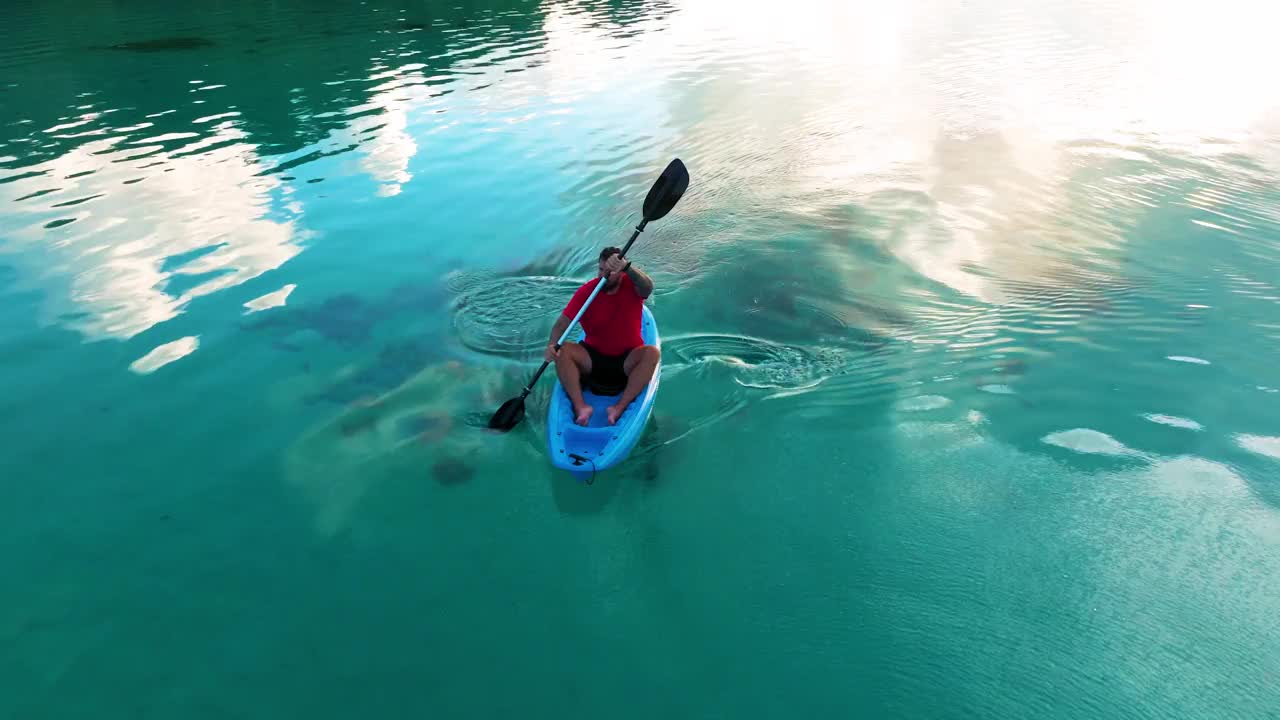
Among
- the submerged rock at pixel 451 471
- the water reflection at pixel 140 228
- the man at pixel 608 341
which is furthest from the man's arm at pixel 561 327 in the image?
the water reflection at pixel 140 228

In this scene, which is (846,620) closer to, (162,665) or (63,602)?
(162,665)

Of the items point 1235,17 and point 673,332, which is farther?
point 1235,17

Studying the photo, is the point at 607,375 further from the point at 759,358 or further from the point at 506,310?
the point at 506,310

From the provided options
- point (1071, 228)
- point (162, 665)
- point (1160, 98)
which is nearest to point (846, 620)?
point (162, 665)

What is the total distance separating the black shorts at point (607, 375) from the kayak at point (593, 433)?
0.11m

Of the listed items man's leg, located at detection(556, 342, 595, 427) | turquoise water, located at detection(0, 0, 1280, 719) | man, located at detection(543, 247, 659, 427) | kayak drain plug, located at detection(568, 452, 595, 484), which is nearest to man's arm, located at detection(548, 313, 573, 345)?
man, located at detection(543, 247, 659, 427)

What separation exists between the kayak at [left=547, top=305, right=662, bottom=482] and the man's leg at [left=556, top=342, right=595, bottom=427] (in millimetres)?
87

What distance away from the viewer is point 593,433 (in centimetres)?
689

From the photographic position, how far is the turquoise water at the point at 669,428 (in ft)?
16.7

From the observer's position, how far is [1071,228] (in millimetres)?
11328

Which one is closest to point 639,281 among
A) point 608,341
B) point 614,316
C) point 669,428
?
Result: point 614,316

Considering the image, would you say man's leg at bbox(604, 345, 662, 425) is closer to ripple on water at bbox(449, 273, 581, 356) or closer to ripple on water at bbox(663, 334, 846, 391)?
ripple on water at bbox(663, 334, 846, 391)

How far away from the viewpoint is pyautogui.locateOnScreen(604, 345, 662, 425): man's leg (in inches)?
276

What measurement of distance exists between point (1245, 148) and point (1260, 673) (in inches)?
541
